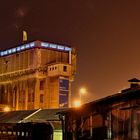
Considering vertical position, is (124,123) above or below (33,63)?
below

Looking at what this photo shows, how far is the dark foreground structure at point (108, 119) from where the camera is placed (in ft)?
68.3

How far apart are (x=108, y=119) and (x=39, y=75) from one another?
7593 centimetres

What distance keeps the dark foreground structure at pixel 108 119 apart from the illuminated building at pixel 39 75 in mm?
63634

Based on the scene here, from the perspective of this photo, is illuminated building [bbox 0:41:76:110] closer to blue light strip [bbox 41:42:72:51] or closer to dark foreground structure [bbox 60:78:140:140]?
blue light strip [bbox 41:42:72:51]

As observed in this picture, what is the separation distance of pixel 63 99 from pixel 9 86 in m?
22.7

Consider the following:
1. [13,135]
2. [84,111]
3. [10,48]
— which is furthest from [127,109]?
[10,48]

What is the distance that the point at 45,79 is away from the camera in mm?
99062

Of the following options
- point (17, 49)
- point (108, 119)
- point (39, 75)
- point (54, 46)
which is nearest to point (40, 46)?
point (54, 46)

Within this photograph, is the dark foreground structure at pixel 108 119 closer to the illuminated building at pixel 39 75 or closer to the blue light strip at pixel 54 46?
the illuminated building at pixel 39 75

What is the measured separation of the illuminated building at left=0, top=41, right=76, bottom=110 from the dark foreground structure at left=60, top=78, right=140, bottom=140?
63634mm

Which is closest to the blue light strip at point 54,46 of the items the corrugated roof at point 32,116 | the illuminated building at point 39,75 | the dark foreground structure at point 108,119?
the illuminated building at point 39,75

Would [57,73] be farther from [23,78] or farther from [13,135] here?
[13,135]

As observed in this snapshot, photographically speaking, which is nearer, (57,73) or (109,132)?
(109,132)

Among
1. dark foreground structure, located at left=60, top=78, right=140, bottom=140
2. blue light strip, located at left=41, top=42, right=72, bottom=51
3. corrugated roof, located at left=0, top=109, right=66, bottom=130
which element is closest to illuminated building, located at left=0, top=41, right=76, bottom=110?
blue light strip, located at left=41, top=42, right=72, bottom=51
